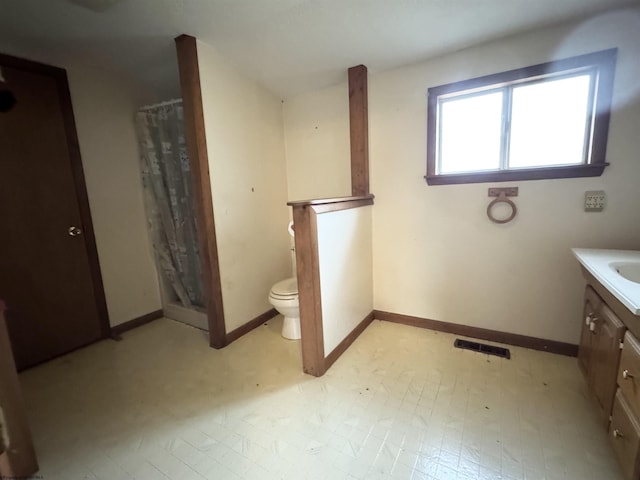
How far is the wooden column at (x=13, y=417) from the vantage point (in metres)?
1.16

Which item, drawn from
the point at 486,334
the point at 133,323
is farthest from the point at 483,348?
the point at 133,323

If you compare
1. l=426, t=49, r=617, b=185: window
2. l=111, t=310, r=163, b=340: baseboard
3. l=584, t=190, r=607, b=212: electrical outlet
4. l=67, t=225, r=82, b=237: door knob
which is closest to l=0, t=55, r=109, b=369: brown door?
l=67, t=225, r=82, b=237: door knob

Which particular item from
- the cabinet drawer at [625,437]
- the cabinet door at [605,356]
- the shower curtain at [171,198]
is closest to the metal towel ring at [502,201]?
the cabinet door at [605,356]

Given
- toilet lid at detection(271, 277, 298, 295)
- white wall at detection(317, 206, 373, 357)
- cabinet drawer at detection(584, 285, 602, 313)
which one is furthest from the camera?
toilet lid at detection(271, 277, 298, 295)

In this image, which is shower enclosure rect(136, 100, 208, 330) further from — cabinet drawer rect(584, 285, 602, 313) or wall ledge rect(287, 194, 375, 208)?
cabinet drawer rect(584, 285, 602, 313)

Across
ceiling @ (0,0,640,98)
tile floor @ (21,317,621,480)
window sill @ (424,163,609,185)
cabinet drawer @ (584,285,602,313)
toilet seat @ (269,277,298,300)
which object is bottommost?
tile floor @ (21,317,621,480)

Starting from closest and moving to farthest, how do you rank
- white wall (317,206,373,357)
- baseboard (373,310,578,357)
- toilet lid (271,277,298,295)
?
1. white wall (317,206,373,357)
2. baseboard (373,310,578,357)
3. toilet lid (271,277,298,295)

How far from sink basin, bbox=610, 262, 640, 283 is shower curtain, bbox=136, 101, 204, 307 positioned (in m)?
2.84

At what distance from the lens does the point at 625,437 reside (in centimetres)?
105

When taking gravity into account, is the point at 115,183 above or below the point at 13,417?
above

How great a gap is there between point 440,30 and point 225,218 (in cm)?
191

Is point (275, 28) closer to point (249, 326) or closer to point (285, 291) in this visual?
point (285, 291)

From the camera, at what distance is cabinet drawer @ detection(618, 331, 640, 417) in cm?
98

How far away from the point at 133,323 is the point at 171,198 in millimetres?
1198
